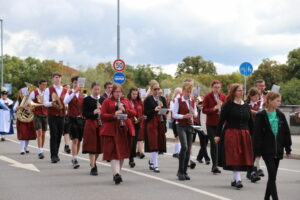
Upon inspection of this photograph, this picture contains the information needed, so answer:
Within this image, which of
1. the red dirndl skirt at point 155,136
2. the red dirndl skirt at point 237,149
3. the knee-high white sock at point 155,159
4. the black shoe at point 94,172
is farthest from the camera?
the red dirndl skirt at point 155,136

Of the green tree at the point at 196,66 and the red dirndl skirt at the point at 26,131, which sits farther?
the green tree at the point at 196,66

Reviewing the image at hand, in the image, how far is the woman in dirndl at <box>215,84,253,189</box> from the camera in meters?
9.36

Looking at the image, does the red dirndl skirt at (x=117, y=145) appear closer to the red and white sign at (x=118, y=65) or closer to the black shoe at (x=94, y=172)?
the black shoe at (x=94, y=172)

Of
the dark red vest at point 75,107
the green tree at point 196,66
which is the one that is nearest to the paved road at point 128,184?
the dark red vest at point 75,107

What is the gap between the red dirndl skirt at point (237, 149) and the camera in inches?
368

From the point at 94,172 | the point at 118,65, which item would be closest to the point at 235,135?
the point at 94,172

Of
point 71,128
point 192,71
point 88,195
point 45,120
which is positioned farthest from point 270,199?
point 192,71

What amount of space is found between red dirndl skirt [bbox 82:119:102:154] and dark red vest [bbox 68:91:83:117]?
1.43 metres

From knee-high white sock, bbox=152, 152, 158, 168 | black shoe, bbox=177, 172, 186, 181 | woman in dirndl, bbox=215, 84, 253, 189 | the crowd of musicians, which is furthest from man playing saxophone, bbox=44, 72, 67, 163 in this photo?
woman in dirndl, bbox=215, 84, 253, 189

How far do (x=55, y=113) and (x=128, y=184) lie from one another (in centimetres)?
416

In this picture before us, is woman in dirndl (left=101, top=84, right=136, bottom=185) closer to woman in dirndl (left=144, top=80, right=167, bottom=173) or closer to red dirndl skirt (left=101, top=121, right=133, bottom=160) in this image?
red dirndl skirt (left=101, top=121, right=133, bottom=160)

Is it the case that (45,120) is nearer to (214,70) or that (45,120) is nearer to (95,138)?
(95,138)

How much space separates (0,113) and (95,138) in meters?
10.8

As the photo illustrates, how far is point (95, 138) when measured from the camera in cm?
1130
